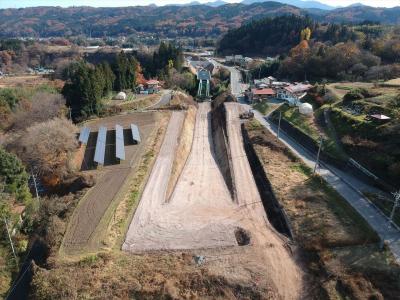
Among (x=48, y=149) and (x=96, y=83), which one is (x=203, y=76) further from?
(x=48, y=149)

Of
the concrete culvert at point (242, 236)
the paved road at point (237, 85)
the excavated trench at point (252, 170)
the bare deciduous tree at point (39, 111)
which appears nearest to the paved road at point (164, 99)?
the excavated trench at point (252, 170)

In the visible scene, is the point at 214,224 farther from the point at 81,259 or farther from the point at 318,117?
the point at 318,117

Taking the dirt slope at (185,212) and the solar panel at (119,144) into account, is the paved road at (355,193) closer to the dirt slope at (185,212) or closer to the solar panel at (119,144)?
the dirt slope at (185,212)

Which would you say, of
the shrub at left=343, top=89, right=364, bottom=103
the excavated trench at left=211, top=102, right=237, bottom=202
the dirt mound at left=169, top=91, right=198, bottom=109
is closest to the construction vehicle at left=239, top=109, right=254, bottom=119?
the excavated trench at left=211, top=102, right=237, bottom=202

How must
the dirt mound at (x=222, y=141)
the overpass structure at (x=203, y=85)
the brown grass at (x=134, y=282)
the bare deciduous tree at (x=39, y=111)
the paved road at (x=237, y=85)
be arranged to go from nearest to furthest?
the brown grass at (x=134, y=282), the dirt mound at (x=222, y=141), the bare deciduous tree at (x=39, y=111), the paved road at (x=237, y=85), the overpass structure at (x=203, y=85)

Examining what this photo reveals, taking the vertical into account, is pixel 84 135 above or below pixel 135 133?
above

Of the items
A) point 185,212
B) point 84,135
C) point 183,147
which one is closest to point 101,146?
point 84,135

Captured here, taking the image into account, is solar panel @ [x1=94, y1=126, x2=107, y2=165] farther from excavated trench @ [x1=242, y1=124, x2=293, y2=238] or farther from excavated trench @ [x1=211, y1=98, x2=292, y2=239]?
excavated trench @ [x1=242, y1=124, x2=293, y2=238]
